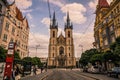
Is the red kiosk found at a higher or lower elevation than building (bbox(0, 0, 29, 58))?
lower

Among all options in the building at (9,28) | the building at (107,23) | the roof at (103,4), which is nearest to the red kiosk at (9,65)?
the building at (9,28)

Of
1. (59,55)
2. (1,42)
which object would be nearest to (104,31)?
(1,42)

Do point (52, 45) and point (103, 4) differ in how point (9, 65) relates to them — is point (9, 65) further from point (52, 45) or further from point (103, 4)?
point (52, 45)

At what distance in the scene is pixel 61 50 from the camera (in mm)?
115875

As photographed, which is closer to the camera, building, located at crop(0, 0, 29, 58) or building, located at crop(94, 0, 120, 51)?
building, located at crop(0, 0, 29, 58)

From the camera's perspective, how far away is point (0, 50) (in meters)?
30.0

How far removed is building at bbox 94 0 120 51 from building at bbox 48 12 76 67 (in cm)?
5369

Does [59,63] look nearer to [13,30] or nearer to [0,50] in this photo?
[13,30]

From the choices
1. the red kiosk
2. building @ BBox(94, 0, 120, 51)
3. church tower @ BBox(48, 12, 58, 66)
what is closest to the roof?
building @ BBox(94, 0, 120, 51)

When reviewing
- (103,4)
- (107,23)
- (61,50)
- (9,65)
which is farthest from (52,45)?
(9,65)

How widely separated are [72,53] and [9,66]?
102 m

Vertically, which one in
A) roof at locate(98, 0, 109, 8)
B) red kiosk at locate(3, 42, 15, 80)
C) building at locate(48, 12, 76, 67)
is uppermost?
roof at locate(98, 0, 109, 8)

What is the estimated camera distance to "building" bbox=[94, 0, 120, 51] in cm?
4231

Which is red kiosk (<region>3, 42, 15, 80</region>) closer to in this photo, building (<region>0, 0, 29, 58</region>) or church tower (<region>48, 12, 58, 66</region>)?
building (<region>0, 0, 29, 58</region>)
